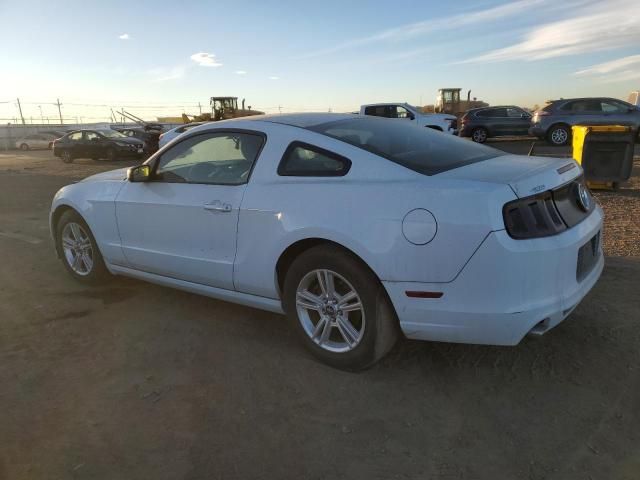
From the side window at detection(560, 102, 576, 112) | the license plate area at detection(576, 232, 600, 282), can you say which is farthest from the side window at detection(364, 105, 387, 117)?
the license plate area at detection(576, 232, 600, 282)

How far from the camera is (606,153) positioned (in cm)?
860

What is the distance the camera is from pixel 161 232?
398 cm

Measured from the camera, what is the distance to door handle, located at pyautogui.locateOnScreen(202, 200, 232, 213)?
350cm

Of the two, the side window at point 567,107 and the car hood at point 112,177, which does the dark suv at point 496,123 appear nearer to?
the side window at point 567,107

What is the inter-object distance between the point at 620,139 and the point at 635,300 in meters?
5.45

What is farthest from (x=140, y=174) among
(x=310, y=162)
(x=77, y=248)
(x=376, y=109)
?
(x=376, y=109)

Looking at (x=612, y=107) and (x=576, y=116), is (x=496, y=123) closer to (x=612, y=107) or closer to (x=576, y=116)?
(x=576, y=116)

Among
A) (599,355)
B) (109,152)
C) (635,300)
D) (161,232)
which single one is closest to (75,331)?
(161,232)

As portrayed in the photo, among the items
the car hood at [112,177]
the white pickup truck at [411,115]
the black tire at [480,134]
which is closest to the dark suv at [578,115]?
the black tire at [480,134]

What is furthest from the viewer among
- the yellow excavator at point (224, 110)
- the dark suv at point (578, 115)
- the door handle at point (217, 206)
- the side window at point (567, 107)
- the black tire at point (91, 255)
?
the yellow excavator at point (224, 110)

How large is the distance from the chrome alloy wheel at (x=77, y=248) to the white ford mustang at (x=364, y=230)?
806 millimetres

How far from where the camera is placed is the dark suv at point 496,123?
20609 mm

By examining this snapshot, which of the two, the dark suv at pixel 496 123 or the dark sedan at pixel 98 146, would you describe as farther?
the dark sedan at pixel 98 146

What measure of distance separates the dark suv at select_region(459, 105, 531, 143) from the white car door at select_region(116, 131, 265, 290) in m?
18.5
